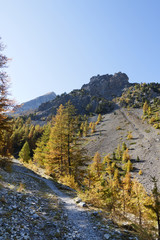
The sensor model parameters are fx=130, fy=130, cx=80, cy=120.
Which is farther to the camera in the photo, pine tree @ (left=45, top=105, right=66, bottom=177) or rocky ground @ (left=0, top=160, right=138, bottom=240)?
pine tree @ (left=45, top=105, right=66, bottom=177)

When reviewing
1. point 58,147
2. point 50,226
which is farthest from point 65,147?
point 50,226

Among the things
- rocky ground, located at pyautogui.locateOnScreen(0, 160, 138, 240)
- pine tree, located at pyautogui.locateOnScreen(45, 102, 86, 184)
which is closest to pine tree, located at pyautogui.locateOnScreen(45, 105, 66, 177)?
pine tree, located at pyautogui.locateOnScreen(45, 102, 86, 184)

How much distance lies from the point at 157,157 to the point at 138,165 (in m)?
9.61

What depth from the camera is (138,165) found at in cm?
5044

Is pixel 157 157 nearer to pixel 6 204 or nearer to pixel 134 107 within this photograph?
pixel 6 204

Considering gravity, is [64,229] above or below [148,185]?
above

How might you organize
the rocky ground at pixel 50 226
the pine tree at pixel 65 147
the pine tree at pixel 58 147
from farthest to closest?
1. the pine tree at pixel 58 147
2. the pine tree at pixel 65 147
3. the rocky ground at pixel 50 226

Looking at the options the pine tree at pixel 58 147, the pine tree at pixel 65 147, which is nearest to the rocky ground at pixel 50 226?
the pine tree at pixel 65 147

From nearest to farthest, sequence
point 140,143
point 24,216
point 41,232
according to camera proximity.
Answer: point 41,232 → point 24,216 → point 140,143

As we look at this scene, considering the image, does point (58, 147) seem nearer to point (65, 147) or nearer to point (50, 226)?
point (65, 147)

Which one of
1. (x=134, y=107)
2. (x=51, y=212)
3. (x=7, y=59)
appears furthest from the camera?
(x=134, y=107)

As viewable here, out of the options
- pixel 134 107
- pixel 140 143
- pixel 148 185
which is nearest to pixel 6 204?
pixel 148 185

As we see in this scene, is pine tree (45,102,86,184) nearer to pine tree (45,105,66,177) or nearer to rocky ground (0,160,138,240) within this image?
pine tree (45,105,66,177)

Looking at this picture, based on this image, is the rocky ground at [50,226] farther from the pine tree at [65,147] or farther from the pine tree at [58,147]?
the pine tree at [58,147]
